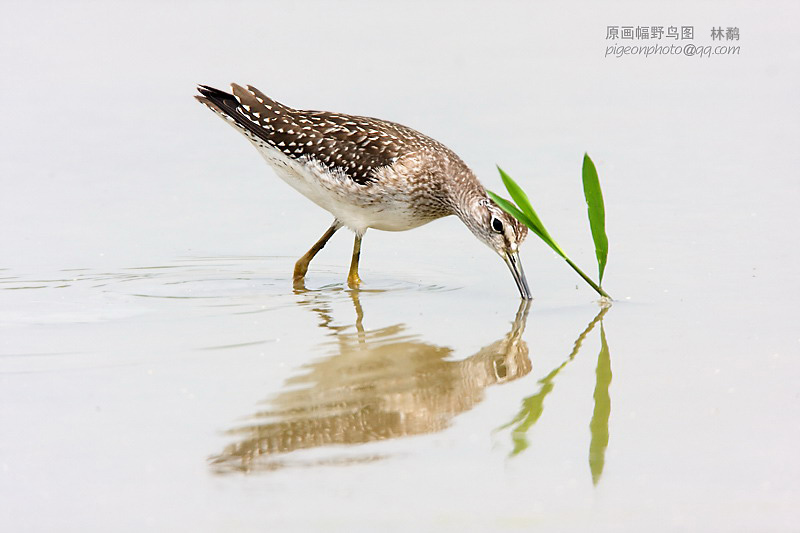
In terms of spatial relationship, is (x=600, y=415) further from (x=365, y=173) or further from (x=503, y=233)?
(x=365, y=173)

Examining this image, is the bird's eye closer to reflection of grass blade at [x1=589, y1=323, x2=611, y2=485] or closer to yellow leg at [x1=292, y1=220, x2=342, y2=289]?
yellow leg at [x1=292, y1=220, x2=342, y2=289]

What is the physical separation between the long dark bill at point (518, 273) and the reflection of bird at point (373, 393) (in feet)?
2.45

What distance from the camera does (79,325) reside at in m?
9.22

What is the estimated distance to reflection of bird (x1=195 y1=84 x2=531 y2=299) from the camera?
11102mm

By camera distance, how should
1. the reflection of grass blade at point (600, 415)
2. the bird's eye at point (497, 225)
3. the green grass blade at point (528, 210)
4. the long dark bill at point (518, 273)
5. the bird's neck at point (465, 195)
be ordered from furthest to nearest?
1. the bird's neck at point (465, 195)
2. the bird's eye at point (497, 225)
3. the long dark bill at point (518, 273)
4. the green grass blade at point (528, 210)
5. the reflection of grass blade at point (600, 415)

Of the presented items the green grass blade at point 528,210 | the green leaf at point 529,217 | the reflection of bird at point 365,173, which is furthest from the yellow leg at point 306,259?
the green grass blade at point 528,210

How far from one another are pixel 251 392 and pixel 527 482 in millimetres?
2198

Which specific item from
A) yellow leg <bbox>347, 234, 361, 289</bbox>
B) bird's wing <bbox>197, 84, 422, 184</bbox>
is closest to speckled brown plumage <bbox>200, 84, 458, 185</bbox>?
bird's wing <bbox>197, 84, 422, 184</bbox>

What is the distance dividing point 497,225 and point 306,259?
80.3 inches

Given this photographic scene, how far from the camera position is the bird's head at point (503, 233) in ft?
33.5

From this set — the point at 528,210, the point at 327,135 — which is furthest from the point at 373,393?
the point at 327,135

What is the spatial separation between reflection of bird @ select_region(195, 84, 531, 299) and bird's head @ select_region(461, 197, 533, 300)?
0.05 feet

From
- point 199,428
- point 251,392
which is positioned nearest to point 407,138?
point 251,392

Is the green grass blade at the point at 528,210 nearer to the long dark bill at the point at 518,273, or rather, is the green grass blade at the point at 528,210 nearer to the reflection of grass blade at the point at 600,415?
the long dark bill at the point at 518,273
